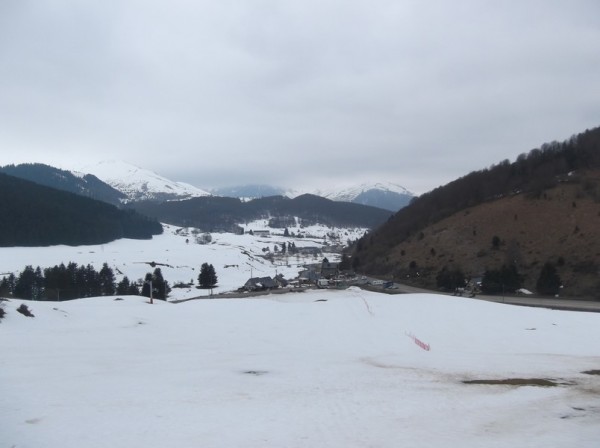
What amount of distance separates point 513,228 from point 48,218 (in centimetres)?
12010

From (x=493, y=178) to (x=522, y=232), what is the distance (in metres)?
31.9

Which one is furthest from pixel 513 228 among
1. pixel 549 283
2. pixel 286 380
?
pixel 286 380

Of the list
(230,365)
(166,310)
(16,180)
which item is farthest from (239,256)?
(230,365)

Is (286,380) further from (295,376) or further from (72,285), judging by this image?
(72,285)

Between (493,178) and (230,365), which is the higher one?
(493,178)

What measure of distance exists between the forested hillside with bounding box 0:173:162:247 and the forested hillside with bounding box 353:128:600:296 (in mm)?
85161

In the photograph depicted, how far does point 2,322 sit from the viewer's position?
1891cm

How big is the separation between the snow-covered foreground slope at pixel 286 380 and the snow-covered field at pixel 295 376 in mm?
55

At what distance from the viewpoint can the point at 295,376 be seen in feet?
45.0

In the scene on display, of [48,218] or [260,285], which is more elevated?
[48,218]

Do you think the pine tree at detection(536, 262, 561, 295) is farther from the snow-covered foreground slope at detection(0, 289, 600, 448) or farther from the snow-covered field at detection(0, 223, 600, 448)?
the snow-covered foreground slope at detection(0, 289, 600, 448)

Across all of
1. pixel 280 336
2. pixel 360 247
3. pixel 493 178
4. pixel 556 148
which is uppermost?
pixel 556 148

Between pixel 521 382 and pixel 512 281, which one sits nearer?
pixel 521 382

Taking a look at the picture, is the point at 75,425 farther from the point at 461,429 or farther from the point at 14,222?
the point at 14,222
